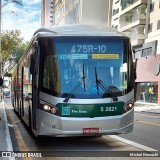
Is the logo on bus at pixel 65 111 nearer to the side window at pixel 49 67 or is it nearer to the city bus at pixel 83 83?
the city bus at pixel 83 83

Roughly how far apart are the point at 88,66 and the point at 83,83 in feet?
1.47

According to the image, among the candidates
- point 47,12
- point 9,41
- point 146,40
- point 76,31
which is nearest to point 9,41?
point 9,41

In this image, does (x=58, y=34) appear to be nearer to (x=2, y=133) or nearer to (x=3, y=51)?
(x=2, y=133)

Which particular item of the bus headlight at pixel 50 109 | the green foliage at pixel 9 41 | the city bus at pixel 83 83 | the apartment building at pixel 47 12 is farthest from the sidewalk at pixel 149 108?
the apartment building at pixel 47 12

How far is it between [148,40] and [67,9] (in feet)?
164

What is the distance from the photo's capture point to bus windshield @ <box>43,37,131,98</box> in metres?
10.8

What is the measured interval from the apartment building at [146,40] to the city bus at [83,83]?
37.3m

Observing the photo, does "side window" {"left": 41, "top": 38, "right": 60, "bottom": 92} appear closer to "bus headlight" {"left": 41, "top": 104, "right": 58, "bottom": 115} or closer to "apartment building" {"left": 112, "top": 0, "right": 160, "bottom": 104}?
"bus headlight" {"left": 41, "top": 104, "right": 58, "bottom": 115}

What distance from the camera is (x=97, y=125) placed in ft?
34.7

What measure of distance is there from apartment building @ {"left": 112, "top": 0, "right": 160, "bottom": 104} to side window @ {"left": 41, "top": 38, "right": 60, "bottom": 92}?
37.7 meters

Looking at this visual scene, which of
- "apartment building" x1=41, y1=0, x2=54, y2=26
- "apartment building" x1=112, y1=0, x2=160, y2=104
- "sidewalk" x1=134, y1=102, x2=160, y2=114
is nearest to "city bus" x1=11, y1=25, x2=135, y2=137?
"sidewalk" x1=134, y1=102, x2=160, y2=114

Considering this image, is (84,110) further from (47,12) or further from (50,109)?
(47,12)

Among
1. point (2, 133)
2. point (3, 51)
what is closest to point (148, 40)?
point (3, 51)

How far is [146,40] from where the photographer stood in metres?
52.9
